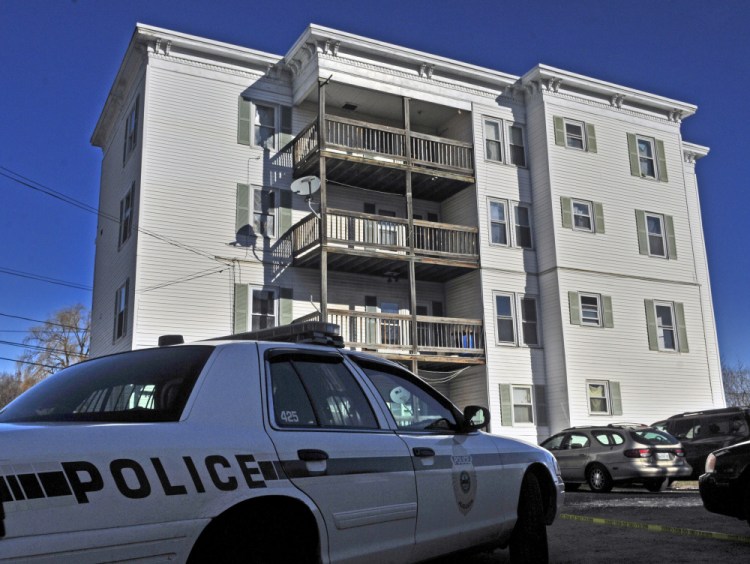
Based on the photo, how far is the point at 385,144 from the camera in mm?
24141

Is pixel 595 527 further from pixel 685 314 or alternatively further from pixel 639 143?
pixel 639 143

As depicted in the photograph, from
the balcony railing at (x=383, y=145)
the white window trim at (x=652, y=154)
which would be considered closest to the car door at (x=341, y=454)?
the balcony railing at (x=383, y=145)

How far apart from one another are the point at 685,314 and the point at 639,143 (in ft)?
21.6

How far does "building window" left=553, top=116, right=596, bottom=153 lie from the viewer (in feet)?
87.6

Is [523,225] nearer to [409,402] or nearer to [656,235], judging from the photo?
[656,235]

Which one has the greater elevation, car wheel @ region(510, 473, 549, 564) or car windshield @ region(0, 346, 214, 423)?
car windshield @ region(0, 346, 214, 423)

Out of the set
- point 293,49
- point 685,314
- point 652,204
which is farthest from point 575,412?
point 293,49

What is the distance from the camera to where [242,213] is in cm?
2258

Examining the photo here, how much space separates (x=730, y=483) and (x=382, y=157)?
17.6 m

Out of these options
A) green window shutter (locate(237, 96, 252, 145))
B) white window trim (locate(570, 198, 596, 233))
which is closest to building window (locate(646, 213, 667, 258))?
white window trim (locate(570, 198, 596, 233))

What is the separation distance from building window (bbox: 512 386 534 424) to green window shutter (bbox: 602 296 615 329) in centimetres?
367

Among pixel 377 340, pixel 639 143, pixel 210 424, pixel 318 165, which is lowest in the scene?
pixel 210 424

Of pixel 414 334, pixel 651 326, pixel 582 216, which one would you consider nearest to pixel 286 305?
pixel 414 334

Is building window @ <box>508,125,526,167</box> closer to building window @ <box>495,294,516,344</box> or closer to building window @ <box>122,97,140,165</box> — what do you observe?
building window @ <box>495,294,516,344</box>
